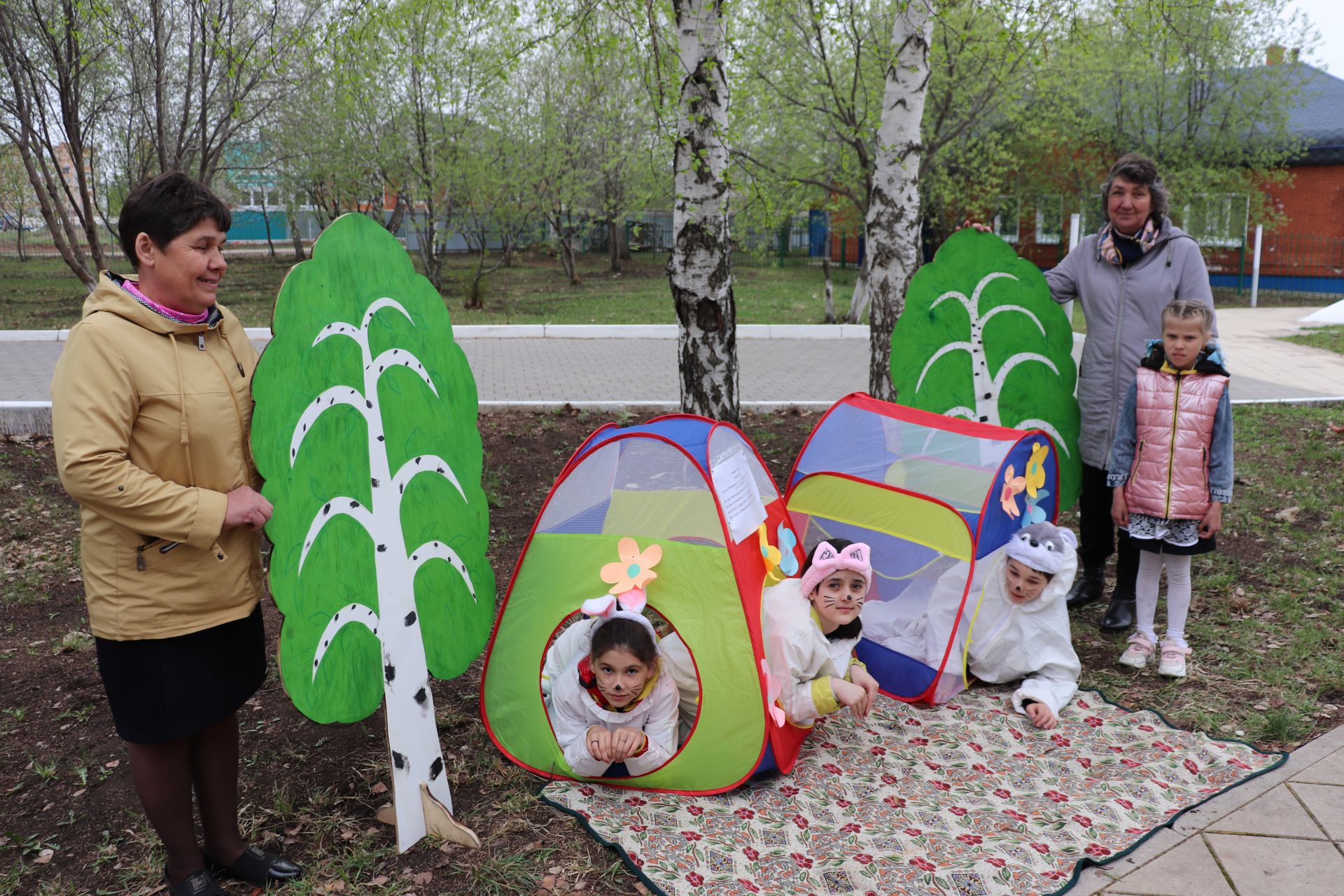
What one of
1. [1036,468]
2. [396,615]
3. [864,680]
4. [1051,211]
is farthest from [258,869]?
[1051,211]

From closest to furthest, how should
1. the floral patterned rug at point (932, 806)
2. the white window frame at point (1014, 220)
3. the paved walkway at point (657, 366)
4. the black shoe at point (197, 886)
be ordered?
the black shoe at point (197, 886), the floral patterned rug at point (932, 806), the paved walkway at point (657, 366), the white window frame at point (1014, 220)

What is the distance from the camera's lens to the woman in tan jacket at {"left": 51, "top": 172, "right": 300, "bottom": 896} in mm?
2246

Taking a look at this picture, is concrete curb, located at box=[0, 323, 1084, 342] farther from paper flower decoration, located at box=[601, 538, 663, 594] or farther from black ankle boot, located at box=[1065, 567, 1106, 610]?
paper flower decoration, located at box=[601, 538, 663, 594]

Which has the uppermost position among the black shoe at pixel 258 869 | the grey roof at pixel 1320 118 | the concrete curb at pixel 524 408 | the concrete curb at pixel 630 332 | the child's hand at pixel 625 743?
the grey roof at pixel 1320 118

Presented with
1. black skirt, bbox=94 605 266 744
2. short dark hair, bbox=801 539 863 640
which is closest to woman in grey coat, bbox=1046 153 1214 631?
short dark hair, bbox=801 539 863 640

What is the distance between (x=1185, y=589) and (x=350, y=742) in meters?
3.30

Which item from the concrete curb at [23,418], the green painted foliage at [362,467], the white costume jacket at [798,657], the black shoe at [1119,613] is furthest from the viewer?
the concrete curb at [23,418]

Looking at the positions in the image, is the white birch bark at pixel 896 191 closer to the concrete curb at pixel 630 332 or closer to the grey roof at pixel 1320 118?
the concrete curb at pixel 630 332

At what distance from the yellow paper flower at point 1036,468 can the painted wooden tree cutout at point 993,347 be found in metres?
0.63

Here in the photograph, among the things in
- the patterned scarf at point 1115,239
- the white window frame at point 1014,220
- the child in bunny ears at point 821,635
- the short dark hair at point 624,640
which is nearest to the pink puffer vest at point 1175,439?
the patterned scarf at point 1115,239

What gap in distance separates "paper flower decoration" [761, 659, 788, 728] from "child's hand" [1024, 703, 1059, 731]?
103cm

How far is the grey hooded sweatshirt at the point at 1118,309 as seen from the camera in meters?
4.20

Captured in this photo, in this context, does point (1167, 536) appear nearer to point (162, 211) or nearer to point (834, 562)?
point (834, 562)

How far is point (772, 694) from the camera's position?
3.22 m
